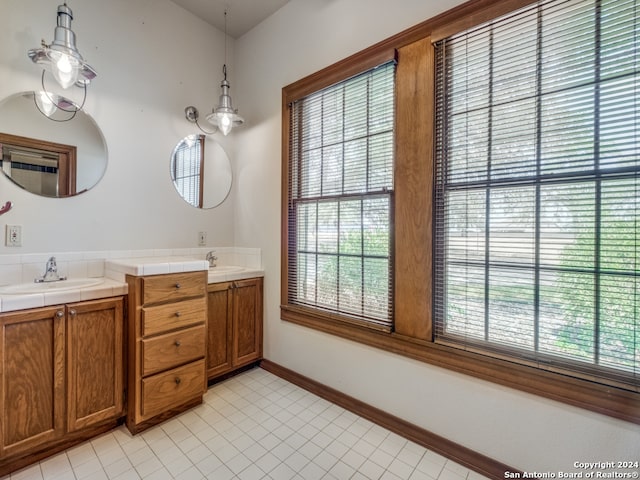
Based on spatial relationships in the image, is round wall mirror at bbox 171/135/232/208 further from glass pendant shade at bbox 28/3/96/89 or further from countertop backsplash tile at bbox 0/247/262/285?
glass pendant shade at bbox 28/3/96/89

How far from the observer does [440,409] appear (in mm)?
1726

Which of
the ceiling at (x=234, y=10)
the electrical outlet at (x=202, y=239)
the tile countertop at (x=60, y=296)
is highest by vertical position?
the ceiling at (x=234, y=10)

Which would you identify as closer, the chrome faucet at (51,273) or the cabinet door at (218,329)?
the chrome faucet at (51,273)

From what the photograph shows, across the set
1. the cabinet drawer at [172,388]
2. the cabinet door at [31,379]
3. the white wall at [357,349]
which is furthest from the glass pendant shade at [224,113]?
the cabinet drawer at [172,388]

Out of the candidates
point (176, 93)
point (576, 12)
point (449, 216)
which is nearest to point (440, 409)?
point (449, 216)

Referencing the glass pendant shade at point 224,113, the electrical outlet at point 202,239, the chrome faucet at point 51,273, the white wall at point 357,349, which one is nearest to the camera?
the white wall at point 357,349

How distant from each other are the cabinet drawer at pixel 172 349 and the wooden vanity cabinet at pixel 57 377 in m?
0.18

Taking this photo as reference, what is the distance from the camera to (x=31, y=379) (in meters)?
1.59

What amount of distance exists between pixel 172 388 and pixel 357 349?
1263 millimetres

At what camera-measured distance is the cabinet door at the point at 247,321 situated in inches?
102

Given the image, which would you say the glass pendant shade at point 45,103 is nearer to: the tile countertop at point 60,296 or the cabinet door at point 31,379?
the tile countertop at point 60,296

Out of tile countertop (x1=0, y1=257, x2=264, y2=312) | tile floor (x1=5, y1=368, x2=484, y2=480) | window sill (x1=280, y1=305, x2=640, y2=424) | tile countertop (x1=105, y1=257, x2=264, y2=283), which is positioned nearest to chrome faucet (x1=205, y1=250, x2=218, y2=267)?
tile countertop (x1=105, y1=257, x2=264, y2=283)

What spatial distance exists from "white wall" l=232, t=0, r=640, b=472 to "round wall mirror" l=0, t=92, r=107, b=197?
121 centimetres

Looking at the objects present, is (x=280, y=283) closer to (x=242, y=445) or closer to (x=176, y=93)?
(x=242, y=445)
